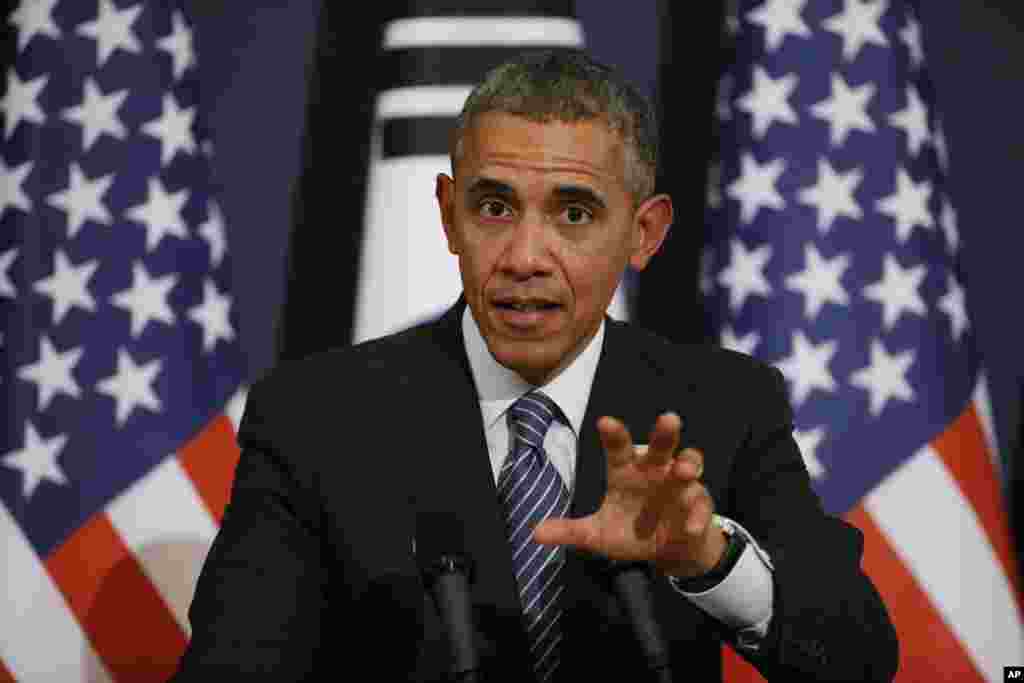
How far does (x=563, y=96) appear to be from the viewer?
156cm

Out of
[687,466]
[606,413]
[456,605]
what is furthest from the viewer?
[606,413]

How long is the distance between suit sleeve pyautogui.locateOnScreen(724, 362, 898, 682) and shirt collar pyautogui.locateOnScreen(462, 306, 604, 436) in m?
0.24

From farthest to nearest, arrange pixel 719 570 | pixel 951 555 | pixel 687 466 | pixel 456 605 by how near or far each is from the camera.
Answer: pixel 951 555
pixel 719 570
pixel 687 466
pixel 456 605

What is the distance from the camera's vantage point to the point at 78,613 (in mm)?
2574

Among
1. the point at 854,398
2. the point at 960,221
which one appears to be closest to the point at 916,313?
the point at 854,398

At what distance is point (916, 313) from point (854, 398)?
0.23 m

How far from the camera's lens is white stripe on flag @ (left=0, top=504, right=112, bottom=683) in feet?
8.35

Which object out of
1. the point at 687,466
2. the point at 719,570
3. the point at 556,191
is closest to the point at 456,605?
the point at 687,466

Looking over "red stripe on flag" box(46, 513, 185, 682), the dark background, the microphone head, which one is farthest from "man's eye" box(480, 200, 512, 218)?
the dark background

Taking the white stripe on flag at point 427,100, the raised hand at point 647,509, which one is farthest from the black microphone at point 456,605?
the white stripe on flag at point 427,100

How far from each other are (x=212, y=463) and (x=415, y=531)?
123 cm

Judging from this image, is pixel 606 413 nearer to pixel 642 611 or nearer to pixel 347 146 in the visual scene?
pixel 642 611

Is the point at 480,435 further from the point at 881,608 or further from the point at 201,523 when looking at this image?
the point at 201,523

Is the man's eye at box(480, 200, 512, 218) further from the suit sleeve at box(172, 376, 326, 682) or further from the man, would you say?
the suit sleeve at box(172, 376, 326, 682)
